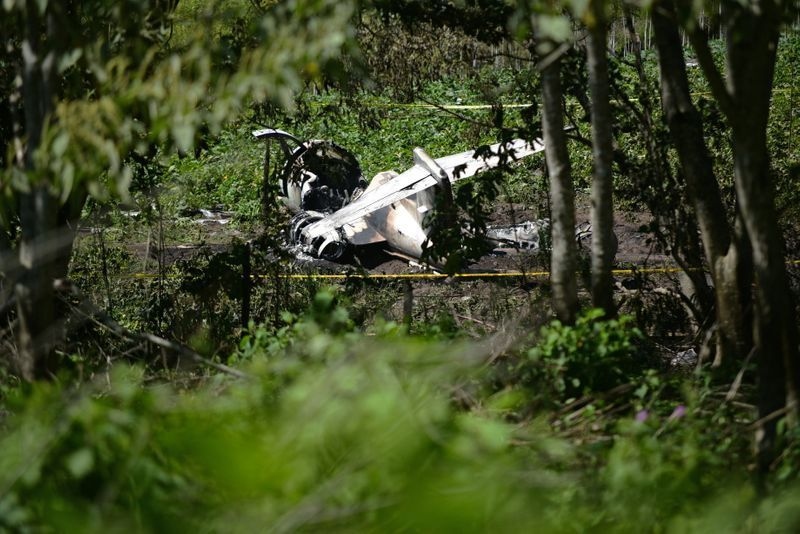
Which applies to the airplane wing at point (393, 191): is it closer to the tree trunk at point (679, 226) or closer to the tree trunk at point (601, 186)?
the tree trunk at point (679, 226)

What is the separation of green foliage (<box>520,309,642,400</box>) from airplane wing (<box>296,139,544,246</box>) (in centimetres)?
359

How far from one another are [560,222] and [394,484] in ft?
13.4

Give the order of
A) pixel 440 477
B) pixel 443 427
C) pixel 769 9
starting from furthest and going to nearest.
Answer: pixel 769 9
pixel 443 427
pixel 440 477

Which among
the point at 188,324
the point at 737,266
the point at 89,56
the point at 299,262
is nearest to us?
the point at 89,56

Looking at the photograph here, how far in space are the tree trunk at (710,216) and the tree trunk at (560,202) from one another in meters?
0.70

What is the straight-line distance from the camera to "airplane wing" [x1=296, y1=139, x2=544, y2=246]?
11.8 metres

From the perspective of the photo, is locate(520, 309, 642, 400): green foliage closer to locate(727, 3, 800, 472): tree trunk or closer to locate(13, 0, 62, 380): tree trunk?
locate(727, 3, 800, 472): tree trunk

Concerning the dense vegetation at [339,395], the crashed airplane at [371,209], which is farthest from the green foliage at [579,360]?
the crashed airplane at [371,209]

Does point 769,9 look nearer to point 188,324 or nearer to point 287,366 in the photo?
point 287,366

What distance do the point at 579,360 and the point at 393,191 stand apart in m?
7.41

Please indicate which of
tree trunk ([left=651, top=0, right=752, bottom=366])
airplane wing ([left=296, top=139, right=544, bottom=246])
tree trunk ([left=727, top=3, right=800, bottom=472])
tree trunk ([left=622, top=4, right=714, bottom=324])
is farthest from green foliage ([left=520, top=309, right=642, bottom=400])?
airplane wing ([left=296, top=139, right=544, bottom=246])

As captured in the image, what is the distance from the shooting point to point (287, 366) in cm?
436

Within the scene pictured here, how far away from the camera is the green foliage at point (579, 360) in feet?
17.9

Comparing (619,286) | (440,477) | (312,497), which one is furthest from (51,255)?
(619,286)
